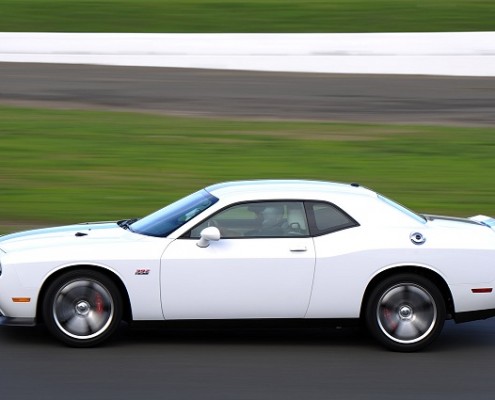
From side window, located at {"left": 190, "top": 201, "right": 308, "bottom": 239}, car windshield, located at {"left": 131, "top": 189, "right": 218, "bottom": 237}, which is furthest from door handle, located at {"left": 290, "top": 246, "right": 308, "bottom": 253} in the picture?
car windshield, located at {"left": 131, "top": 189, "right": 218, "bottom": 237}

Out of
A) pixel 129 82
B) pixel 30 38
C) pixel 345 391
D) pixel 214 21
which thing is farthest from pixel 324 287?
pixel 214 21

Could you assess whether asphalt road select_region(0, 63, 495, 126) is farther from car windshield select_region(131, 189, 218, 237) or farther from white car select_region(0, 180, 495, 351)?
white car select_region(0, 180, 495, 351)

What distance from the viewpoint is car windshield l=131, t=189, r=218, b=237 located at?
289 inches

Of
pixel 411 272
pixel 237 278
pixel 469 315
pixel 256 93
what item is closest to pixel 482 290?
pixel 469 315

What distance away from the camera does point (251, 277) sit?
7.07 meters

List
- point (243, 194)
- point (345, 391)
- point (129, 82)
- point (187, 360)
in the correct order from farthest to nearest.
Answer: point (129, 82)
point (243, 194)
point (187, 360)
point (345, 391)

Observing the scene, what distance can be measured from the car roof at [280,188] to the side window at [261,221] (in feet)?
0.40

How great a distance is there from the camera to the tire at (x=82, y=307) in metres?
7.04

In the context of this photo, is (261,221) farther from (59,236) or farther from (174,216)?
(59,236)

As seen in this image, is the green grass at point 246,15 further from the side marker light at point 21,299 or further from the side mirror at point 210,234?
the side marker light at point 21,299

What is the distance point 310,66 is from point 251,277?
1817 centimetres

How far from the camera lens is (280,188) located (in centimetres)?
752

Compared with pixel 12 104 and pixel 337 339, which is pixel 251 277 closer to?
pixel 337 339

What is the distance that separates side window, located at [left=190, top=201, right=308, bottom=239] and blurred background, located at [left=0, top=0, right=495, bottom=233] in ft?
17.3
